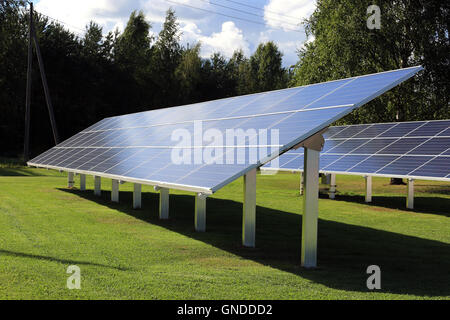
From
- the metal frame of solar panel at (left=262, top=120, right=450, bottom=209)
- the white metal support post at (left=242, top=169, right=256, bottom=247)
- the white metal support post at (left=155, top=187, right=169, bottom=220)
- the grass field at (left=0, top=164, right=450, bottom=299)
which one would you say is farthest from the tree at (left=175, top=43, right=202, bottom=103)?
the white metal support post at (left=242, top=169, right=256, bottom=247)

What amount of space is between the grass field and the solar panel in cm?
169

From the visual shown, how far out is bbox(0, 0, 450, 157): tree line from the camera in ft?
101

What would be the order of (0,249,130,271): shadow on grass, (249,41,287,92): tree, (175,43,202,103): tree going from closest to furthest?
(0,249,130,271): shadow on grass, (175,43,202,103): tree, (249,41,287,92): tree

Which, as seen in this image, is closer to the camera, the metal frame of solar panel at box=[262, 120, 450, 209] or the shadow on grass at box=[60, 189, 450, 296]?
the shadow on grass at box=[60, 189, 450, 296]

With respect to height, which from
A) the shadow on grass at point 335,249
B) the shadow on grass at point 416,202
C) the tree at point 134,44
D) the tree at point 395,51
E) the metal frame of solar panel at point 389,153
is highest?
the tree at point 134,44

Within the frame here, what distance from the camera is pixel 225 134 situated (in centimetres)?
1291

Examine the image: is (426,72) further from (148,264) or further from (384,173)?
(148,264)

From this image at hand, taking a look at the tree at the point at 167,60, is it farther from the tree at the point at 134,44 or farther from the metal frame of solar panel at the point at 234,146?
the metal frame of solar panel at the point at 234,146

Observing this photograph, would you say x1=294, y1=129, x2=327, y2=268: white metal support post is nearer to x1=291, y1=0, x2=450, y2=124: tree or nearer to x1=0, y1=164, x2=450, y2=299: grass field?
x1=0, y1=164, x2=450, y2=299: grass field

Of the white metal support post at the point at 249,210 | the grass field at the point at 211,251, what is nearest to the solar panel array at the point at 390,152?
the grass field at the point at 211,251

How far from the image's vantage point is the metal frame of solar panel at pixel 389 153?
751 inches

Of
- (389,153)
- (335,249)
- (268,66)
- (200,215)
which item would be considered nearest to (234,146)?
(200,215)

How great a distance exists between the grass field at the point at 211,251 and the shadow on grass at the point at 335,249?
0.03 meters

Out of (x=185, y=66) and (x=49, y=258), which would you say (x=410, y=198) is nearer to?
(x=49, y=258)
